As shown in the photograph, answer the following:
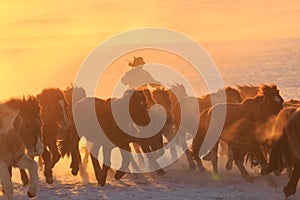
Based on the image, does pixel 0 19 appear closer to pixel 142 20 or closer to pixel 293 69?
pixel 142 20

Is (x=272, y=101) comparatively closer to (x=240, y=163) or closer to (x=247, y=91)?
(x=240, y=163)

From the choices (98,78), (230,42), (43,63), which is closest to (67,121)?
(98,78)

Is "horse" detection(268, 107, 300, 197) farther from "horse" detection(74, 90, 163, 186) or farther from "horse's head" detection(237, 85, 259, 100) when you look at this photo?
"horse's head" detection(237, 85, 259, 100)

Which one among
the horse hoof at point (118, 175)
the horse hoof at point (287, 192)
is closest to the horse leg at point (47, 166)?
the horse hoof at point (118, 175)

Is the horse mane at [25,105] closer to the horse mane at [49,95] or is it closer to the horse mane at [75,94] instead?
the horse mane at [49,95]

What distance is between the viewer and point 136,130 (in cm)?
1173

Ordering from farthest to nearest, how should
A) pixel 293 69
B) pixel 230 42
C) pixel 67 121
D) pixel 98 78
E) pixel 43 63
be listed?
pixel 230 42, pixel 43 63, pixel 293 69, pixel 98 78, pixel 67 121

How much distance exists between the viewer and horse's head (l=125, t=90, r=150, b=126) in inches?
460

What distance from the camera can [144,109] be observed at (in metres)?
11.7

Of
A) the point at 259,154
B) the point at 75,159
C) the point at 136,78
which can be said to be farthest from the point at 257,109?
the point at 136,78

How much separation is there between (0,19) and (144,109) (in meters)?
51.0

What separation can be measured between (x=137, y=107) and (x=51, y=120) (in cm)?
161

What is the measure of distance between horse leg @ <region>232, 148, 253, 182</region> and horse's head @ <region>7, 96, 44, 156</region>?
3.83m

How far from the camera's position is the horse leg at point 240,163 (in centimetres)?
1138
